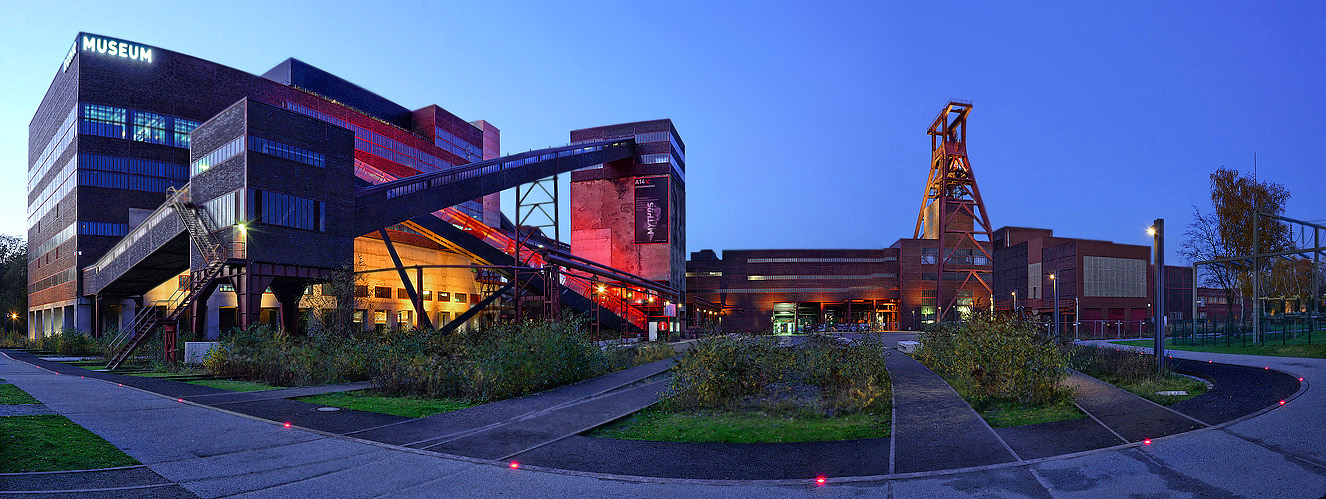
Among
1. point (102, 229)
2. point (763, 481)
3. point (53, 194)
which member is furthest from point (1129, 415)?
point (53, 194)

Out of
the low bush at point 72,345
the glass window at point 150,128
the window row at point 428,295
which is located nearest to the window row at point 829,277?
the window row at point 428,295

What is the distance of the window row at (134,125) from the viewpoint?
2100 inches

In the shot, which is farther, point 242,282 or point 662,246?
point 662,246

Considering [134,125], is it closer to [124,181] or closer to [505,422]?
[124,181]

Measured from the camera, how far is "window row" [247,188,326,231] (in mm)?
30656

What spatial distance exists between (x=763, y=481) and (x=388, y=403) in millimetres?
9841

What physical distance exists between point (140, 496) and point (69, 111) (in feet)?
217

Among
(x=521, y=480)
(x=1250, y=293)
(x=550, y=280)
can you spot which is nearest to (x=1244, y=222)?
(x=1250, y=293)

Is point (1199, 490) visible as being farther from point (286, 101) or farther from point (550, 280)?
point (286, 101)

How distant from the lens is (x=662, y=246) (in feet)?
240

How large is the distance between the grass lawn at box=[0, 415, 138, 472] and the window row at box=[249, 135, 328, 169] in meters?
22.3

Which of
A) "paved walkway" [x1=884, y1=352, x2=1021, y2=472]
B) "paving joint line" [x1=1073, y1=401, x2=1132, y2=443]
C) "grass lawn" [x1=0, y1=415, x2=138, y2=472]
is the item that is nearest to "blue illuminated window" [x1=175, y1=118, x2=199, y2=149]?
"grass lawn" [x1=0, y1=415, x2=138, y2=472]

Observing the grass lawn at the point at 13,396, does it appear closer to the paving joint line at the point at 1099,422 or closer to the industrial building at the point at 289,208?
the industrial building at the point at 289,208

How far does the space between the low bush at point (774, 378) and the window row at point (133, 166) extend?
60.3 metres
